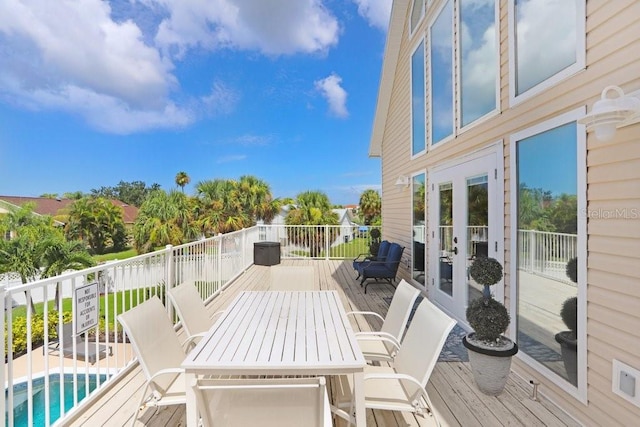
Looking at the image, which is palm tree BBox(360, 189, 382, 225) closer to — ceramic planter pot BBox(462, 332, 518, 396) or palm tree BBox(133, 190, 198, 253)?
palm tree BBox(133, 190, 198, 253)

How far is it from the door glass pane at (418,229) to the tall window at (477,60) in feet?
5.87

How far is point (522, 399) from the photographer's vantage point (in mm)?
2604

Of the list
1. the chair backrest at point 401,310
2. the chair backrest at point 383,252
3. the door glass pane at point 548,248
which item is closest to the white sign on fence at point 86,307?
the chair backrest at point 401,310

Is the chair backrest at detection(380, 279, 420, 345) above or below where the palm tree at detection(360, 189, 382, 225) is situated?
below

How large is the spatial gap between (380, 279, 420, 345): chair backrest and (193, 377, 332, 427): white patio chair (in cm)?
130

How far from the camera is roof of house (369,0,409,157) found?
6863 mm

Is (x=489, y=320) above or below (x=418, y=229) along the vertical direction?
below

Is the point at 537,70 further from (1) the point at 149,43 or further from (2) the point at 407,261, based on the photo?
(1) the point at 149,43

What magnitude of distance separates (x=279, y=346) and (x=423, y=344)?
0.87m

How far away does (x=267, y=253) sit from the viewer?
9141 millimetres

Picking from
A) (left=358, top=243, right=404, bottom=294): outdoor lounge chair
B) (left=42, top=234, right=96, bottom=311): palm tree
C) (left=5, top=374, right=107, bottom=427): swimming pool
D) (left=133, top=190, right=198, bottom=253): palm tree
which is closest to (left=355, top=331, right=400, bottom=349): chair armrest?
(left=5, top=374, right=107, bottom=427): swimming pool

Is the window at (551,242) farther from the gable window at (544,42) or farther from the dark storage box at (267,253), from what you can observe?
the dark storage box at (267,253)

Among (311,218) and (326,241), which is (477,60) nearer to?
(326,241)

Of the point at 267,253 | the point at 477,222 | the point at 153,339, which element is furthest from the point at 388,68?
the point at 153,339
